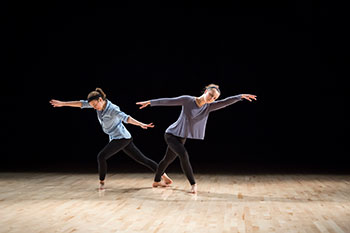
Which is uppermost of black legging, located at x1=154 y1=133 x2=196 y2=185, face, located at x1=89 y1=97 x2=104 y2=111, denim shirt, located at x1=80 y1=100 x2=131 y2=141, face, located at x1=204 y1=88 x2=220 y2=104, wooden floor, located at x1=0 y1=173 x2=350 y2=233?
face, located at x1=204 y1=88 x2=220 y2=104

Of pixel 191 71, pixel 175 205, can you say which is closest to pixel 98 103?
pixel 175 205

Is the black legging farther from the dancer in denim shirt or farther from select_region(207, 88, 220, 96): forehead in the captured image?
select_region(207, 88, 220, 96): forehead

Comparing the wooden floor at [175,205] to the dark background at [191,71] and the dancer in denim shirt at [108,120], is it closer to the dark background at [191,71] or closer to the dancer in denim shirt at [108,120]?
the dancer in denim shirt at [108,120]

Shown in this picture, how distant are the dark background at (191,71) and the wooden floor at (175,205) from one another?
2.72 meters

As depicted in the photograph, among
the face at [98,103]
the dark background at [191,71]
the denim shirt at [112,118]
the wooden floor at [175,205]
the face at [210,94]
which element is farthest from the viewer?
the dark background at [191,71]

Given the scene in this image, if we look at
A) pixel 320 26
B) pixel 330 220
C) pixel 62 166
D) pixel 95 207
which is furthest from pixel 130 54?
pixel 330 220

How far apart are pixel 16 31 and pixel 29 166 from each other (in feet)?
8.91

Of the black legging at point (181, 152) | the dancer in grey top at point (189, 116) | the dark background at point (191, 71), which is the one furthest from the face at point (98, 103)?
the dark background at point (191, 71)

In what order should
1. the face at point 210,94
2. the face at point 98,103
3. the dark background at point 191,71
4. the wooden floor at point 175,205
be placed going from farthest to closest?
1. the dark background at point 191,71
2. the face at point 98,103
3. the face at point 210,94
4. the wooden floor at point 175,205

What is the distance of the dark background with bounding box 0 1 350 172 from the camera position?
27.4 feet

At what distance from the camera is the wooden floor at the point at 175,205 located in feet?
10.3

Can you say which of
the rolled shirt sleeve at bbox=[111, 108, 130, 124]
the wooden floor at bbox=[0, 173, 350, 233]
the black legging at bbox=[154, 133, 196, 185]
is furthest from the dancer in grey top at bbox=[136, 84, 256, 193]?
the wooden floor at bbox=[0, 173, 350, 233]

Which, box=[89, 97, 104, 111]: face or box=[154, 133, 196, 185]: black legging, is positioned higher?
box=[89, 97, 104, 111]: face

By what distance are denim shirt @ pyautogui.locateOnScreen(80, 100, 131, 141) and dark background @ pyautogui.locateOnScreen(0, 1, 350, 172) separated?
3.31 metres
